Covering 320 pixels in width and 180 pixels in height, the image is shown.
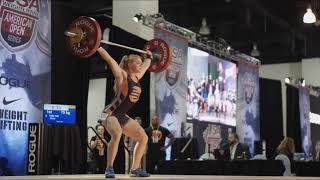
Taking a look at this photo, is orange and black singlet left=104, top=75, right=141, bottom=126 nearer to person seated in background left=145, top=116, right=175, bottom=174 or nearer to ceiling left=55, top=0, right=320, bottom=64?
person seated in background left=145, top=116, right=175, bottom=174

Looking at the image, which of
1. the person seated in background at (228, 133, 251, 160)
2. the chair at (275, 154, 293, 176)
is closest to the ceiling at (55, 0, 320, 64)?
the person seated in background at (228, 133, 251, 160)

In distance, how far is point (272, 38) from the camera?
48.1 feet

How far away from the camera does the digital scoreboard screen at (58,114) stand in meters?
7.98

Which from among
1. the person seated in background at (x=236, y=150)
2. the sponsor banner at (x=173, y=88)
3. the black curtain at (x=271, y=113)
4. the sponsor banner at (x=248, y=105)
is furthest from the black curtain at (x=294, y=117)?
the person seated in background at (x=236, y=150)

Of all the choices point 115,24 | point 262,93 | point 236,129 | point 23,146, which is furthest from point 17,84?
point 262,93

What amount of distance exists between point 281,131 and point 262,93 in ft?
4.39

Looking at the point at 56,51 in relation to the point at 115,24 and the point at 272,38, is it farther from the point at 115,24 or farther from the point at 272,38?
the point at 272,38

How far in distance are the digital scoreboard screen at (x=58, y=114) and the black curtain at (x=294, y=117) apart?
9.05 m

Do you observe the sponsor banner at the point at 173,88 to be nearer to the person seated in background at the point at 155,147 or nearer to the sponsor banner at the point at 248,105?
the person seated in background at the point at 155,147

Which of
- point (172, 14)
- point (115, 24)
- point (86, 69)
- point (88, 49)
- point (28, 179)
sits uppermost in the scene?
point (172, 14)

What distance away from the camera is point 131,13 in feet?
33.0

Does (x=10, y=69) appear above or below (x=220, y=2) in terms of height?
below

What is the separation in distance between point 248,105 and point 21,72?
7.70 m

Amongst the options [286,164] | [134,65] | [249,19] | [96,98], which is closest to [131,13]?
[249,19]
